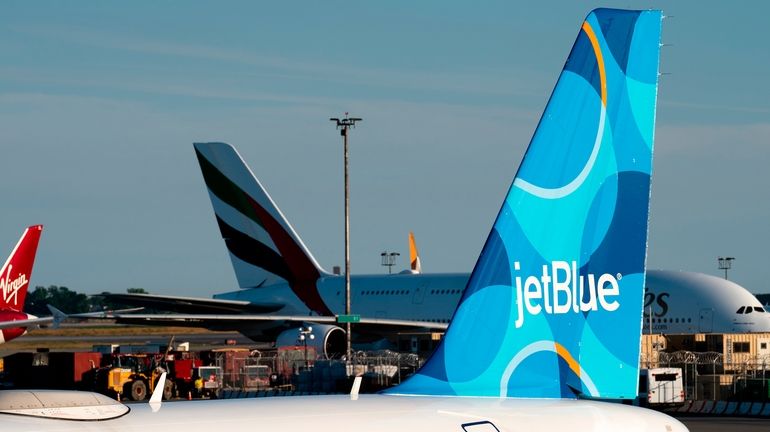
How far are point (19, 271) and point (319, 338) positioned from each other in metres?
10.5

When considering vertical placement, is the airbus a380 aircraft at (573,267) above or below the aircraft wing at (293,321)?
above

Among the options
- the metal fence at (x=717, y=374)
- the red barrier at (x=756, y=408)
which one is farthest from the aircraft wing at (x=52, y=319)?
the metal fence at (x=717, y=374)

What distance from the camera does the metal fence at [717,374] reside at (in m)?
36.1

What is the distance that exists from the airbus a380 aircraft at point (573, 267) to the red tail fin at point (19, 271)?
3494 centimetres

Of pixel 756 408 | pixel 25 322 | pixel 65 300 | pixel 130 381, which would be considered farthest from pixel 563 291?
pixel 65 300

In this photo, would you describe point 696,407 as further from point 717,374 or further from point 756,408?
point 717,374

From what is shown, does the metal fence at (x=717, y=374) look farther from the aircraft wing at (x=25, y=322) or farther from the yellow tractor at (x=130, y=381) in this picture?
the aircraft wing at (x=25, y=322)

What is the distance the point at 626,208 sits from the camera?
9.25m

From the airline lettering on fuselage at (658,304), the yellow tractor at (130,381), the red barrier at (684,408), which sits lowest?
the red barrier at (684,408)

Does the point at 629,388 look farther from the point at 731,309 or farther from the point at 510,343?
the point at 731,309

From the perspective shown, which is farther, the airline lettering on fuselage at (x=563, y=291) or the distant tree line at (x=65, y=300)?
the distant tree line at (x=65, y=300)

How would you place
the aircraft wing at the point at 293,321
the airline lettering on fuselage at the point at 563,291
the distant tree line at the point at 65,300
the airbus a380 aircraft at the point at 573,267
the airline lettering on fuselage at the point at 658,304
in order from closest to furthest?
the airbus a380 aircraft at the point at 573,267, the airline lettering on fuselage at the point at 563,291, the airline lettering on fuselage at the point at 658,304, the aircraft wing at the point at 293,321, the distant tree line at the point at 65,300

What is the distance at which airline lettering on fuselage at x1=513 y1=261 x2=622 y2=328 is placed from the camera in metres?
8.90

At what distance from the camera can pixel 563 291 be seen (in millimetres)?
8992
